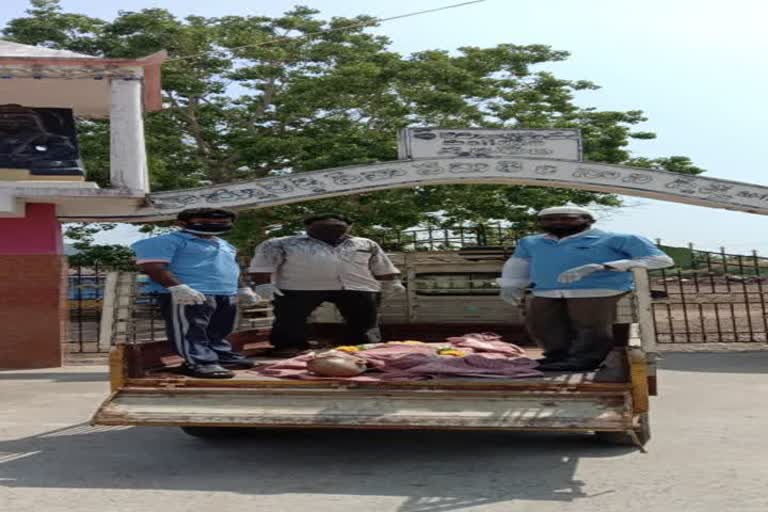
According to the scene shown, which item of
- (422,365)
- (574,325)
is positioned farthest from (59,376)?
(574,325)

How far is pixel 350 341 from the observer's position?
791 cm

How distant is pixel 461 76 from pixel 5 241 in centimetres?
921

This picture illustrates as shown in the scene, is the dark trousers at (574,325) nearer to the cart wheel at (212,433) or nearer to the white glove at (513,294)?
the white glove at (513,294)

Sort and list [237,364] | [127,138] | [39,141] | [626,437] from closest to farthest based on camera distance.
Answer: [626,437] < [237,364] < [127,138] < [39,141]

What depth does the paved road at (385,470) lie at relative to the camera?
15.4 ft

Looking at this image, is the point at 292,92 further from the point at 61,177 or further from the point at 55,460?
the point at 55,460

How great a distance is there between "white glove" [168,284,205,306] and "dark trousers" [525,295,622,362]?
86.7 inches

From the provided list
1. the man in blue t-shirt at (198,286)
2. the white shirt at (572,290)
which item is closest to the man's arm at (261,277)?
the man in blue t-shirt at (198,286)

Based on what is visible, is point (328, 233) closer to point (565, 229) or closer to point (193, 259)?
point (193, 259)

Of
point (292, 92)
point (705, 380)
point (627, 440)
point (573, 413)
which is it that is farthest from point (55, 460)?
point (292, 92)

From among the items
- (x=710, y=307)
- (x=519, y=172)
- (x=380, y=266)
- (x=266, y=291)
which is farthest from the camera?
(x=710, y=307)

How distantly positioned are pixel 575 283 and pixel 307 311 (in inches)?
93.6

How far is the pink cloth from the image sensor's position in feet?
19.1

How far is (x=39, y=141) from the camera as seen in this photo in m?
12.8
